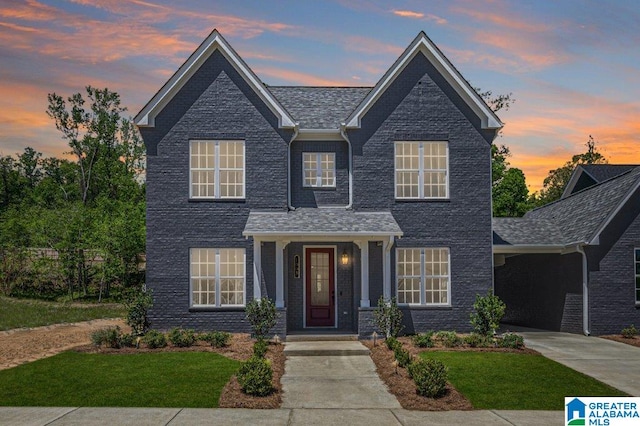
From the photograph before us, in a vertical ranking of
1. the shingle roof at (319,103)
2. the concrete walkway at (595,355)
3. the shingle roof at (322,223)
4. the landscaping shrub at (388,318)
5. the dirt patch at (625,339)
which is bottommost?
the dirt patch at (625,339)

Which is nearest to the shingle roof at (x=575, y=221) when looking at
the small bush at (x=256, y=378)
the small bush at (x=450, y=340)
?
the small bush at (x=450, y=340)

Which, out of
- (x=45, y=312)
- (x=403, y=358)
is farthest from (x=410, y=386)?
(x=45, y=312)

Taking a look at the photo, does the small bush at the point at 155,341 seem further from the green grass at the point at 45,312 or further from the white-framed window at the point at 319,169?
the green grass at the point at 45,312

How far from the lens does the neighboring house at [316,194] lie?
2075 centimetres

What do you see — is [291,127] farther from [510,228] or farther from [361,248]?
[510,228]

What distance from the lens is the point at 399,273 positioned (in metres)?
21.2

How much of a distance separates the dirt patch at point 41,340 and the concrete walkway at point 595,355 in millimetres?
13940

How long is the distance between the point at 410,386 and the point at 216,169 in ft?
35.1

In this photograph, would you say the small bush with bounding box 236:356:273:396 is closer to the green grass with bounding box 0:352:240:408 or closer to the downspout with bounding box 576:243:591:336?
the green grass with bounding box 0:352:240:408

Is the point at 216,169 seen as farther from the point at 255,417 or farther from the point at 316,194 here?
the point at 255,417

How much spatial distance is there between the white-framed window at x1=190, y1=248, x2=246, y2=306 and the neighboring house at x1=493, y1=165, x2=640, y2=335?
9.48 metres

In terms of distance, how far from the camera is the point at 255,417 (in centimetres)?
1124

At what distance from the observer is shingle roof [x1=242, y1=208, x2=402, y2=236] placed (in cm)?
1952

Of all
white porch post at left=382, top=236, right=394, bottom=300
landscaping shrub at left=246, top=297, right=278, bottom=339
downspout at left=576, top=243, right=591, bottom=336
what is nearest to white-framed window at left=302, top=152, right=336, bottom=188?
white porch post at left=382, top=236, right=394, bottom=300
